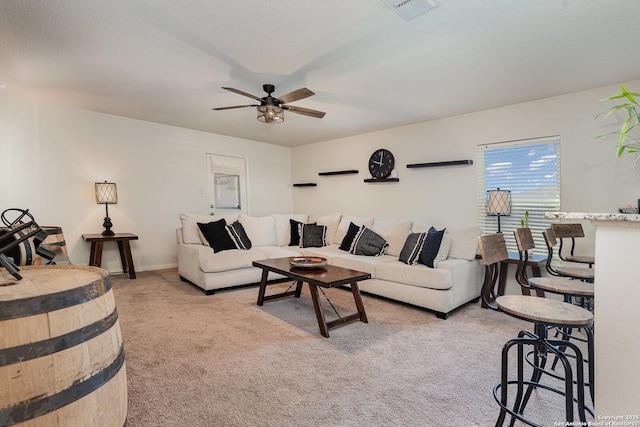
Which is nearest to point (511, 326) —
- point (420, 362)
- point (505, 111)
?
point (420, 362)

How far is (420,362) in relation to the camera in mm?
2199

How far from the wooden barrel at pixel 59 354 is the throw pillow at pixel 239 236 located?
3602 mm

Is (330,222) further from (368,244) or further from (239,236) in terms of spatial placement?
(239,236)

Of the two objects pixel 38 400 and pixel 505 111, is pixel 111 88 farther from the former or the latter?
pixel 505 111

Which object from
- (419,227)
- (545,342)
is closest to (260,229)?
(419,227)

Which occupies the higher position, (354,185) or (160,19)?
(160,19)

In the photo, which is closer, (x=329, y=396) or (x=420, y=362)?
(x=329, y=396)

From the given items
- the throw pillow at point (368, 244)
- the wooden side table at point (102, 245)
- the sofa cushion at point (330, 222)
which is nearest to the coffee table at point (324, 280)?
the throw pillow at point (368, 244)

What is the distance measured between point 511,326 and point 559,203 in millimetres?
1668

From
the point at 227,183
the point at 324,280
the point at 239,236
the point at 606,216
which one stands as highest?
the point at 227,183

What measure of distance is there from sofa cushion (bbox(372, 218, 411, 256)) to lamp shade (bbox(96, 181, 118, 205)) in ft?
12.2

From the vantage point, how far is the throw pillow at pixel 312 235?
16.0ft

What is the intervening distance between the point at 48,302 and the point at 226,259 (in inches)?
130

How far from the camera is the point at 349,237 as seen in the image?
176 inches
